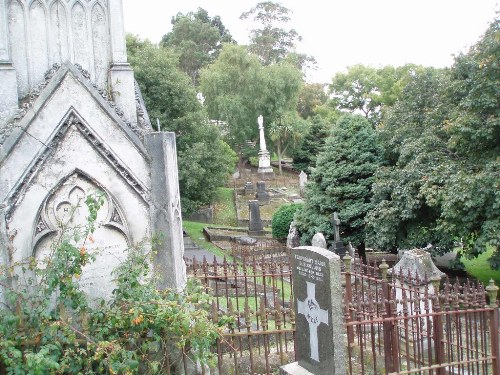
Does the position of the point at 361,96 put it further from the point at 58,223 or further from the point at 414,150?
the point at 58,223

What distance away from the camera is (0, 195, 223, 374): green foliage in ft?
15.9

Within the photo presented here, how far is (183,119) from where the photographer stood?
27000mm

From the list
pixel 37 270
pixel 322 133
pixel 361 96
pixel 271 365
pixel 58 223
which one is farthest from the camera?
pixel 361 96

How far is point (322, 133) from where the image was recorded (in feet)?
148

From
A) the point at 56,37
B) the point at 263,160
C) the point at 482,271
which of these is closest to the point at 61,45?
the point at 56,37

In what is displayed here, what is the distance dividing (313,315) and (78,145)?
125 inches

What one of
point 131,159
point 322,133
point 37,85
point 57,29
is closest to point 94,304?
point 131,159

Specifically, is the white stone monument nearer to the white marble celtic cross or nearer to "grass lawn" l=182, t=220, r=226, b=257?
"grass lawn" l=182, t=220, r=226, b=257

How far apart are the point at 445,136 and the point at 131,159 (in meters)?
14.9

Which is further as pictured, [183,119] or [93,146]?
[183,119]

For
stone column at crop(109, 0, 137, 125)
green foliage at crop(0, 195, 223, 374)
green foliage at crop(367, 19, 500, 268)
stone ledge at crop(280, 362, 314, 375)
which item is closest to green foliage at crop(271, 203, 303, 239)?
green foliage at crop(367, 19, 500, 268)

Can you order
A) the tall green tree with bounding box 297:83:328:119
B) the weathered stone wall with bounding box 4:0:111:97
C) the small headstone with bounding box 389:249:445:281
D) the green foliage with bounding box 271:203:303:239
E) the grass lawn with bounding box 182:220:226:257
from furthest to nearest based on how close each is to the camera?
1. the tall green tree with bounding box 297:83:328:119
2. the green foliage with bounding box 271:203:303:239
3. the grass lawn with bounding box 182:220:226:257
4. the small headstone with bounding box 389:249:445:281
5. the weathered stone wall with bounding box 4:0:111:97

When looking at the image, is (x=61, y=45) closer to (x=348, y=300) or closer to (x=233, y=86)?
(x=348, y=300)

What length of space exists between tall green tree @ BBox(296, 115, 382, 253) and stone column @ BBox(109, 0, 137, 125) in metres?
15.6
